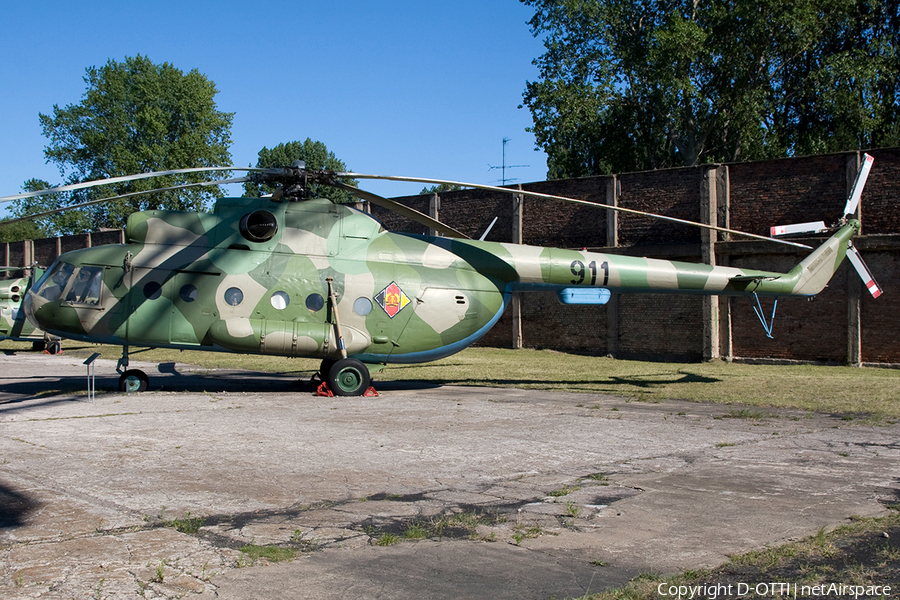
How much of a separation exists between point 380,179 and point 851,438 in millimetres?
6851

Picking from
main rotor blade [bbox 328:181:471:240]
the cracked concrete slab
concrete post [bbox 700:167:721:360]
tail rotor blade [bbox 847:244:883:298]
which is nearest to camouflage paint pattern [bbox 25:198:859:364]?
main rotor blade [bbox 328:181:471:240]

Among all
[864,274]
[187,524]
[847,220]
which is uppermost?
[847,220]

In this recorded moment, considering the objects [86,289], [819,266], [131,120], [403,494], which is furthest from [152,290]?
[131,120]

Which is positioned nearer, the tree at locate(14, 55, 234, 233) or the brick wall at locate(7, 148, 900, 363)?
the brick wall at locate(7, 148, 900, 363)

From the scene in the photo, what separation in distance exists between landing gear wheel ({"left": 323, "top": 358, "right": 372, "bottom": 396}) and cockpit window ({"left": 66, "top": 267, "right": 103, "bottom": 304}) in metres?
4.01

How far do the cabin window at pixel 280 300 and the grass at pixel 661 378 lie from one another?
365 cm

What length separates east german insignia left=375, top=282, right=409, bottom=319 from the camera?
12.7 m

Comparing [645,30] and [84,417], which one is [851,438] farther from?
[645,30]

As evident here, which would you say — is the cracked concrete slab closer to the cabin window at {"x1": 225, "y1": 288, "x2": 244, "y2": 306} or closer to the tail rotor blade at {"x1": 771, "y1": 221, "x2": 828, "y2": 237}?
the cabin window at {"x1": 225, "y1": 288, "x2": 244, "y2": 306}

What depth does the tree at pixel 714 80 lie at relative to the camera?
34781mm

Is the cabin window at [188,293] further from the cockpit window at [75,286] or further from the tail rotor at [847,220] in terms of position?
the tail rotor at [847,220]

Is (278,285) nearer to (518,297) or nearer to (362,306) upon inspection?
(362,306)

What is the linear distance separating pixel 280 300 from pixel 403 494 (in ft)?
23.6

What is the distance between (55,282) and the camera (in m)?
12.2
